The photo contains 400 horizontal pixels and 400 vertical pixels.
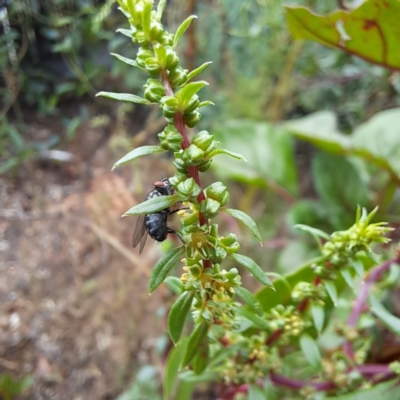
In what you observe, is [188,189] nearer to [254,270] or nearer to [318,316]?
[254,270]

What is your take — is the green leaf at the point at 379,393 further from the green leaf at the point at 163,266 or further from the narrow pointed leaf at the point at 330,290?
the green leaf at the point at 163,266

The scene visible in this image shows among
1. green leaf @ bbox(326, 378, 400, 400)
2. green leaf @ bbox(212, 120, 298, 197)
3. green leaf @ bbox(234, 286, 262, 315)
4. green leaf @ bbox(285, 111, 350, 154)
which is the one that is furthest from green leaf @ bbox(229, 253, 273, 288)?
green leaf @ bbox(212, 120, 298, 197)

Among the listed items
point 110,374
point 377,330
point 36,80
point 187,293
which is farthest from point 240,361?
point 36,80

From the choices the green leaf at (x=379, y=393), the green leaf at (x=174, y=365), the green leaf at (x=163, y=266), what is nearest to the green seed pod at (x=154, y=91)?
the green leaf at (x=163, y=266)

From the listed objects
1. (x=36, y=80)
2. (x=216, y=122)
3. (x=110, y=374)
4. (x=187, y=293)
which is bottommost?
(x=110, y=374)

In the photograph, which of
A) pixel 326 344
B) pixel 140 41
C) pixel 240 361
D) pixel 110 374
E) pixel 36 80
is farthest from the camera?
pixel 36 80

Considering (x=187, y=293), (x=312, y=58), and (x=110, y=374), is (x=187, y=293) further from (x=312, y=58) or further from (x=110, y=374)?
(x=312, y=58)
